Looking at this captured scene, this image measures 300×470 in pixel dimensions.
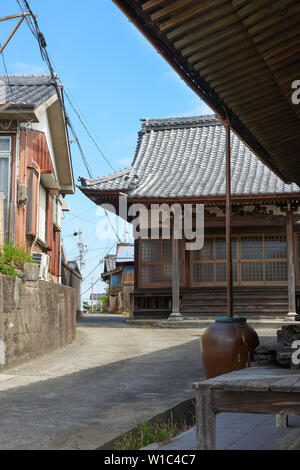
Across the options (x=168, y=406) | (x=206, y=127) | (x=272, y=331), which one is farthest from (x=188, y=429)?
(x=206, y=127)

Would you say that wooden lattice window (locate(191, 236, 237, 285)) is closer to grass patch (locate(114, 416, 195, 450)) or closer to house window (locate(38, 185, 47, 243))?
house window (locate(38, 185, 47, 243))

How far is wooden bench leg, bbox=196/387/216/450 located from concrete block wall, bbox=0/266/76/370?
5131 mm

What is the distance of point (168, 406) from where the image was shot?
Answer: 540cm

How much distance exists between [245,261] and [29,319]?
10314mm

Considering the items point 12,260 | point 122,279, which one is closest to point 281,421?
point 12,260

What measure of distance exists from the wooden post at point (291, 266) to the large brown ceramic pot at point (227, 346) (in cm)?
1041

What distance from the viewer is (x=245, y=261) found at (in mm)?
17859

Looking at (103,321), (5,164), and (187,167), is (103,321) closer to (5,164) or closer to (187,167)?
(187,167)

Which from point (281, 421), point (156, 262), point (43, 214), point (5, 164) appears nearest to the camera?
point (281, 421)

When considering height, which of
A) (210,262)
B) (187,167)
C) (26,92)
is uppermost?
(26,92)

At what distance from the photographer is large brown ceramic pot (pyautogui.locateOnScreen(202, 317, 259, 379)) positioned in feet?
19.8

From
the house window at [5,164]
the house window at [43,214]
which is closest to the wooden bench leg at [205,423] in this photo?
the house window at [5,164]

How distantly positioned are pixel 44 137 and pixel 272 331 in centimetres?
807
